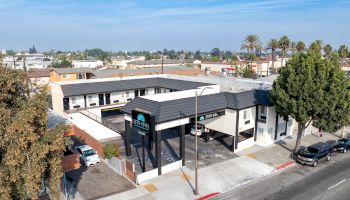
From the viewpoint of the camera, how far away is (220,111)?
1336 inches

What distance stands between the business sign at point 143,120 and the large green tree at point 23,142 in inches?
439

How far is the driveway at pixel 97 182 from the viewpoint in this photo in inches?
998

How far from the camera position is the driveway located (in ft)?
83.1

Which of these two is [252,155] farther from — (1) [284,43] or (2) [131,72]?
(1) [284,43]

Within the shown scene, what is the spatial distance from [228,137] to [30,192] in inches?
1145

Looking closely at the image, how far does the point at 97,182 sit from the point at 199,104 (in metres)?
13.5

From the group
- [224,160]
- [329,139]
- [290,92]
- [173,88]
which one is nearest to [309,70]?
[290,92]

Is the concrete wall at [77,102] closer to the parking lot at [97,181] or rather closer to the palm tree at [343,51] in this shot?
the parking lot at [97,181]

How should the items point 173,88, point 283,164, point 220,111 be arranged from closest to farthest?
1. point 283,164
2. point 220,111
3. point 173,88

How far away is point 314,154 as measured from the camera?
31.0 metres

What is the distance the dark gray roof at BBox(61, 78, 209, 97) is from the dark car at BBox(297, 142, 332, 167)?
19.9 meters

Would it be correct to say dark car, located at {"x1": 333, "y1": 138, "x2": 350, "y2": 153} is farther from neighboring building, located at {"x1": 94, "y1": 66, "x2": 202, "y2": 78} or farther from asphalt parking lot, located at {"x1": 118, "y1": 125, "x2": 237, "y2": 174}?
neighboring building, located at {"x1": 94, "y1": 66, "x2": 202, "y2": 78}

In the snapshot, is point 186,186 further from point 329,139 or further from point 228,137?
point 329,139

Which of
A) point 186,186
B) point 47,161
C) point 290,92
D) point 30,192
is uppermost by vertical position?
point 290,92
